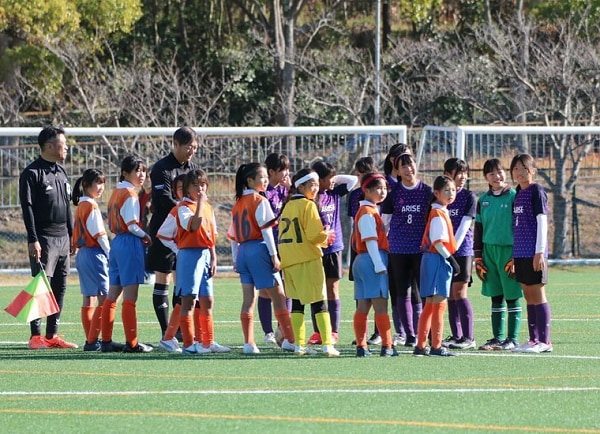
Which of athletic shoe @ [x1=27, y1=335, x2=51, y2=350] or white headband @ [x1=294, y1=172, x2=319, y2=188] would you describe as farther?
athletic shoe @ [x1=27, y1=335, x2=51, y2=350]

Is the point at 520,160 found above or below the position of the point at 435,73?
below

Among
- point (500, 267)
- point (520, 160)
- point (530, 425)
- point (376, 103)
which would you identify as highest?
point (376, 103)

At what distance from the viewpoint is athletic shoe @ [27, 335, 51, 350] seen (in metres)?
11.0

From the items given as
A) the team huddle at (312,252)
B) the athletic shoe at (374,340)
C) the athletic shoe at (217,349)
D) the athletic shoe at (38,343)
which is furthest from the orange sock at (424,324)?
the athletic shoe at (38,343)

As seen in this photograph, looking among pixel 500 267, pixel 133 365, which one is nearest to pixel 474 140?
pixel 500 267

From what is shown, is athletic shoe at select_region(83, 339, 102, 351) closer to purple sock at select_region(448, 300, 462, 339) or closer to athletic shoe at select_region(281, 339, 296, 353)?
athletic shoe at select_region(281, 339, 296, 353)

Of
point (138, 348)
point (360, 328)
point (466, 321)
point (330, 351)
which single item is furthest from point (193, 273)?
point (466, 321)

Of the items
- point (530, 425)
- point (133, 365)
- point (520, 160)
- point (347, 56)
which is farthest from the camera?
point (347, 56)

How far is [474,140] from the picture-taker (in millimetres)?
20422

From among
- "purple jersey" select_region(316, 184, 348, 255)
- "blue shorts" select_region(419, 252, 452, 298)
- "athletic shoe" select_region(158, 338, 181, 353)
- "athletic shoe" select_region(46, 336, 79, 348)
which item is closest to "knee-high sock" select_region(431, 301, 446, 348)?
"blue shorts" select_region(419, 252, 452, 298)

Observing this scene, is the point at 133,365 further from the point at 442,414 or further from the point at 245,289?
the point at 442,414

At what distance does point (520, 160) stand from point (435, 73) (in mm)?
23113

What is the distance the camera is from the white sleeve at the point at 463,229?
1066 centimetres

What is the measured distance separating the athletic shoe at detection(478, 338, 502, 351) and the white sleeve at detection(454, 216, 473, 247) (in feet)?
3.04
